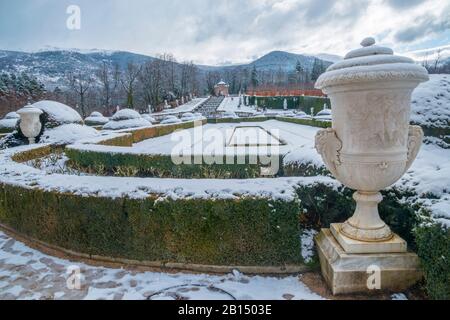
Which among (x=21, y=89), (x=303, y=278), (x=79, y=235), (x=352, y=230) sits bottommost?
(x=303, y=278)

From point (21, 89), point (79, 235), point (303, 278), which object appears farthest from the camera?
point (21, 89)

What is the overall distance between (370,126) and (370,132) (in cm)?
5

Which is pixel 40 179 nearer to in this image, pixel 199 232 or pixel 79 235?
pixel 79 235

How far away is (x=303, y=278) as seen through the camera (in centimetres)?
329

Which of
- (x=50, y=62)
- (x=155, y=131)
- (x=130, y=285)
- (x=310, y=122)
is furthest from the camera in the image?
(x=50, y=62)

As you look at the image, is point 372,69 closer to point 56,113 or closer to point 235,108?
point 56,113

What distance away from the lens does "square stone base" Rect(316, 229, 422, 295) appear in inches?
111

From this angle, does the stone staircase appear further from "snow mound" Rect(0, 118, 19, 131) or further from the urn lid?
the urn lid

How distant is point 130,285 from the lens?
3.17 m

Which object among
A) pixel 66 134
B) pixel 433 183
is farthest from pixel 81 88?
pixel 433 183

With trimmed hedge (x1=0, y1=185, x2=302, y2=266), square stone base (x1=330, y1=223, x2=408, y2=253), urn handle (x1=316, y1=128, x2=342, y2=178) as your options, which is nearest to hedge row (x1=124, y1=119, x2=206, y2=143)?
trimmed hedge (x1=0, y1=185, x2=302, y2=266)
